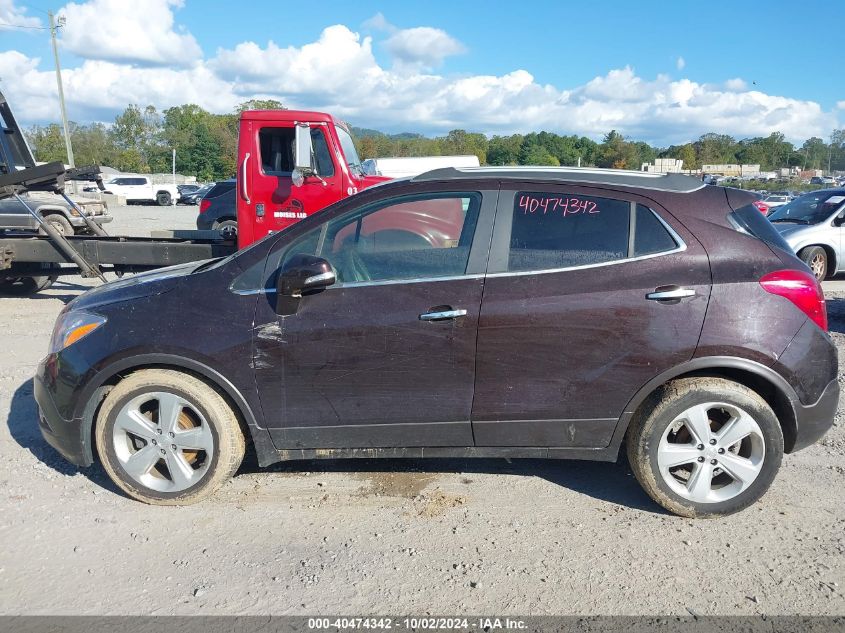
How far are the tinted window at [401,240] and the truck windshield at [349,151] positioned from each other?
4618 millimetres

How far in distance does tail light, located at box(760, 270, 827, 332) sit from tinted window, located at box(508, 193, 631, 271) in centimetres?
74

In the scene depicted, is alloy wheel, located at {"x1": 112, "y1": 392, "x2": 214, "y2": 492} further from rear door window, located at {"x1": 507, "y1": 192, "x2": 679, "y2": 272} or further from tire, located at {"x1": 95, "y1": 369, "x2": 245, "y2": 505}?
rear door window, located at {"x1": 507, "y1": 192, "x2": 679, "y2": 272}

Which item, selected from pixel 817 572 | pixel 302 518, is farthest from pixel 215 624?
pixel 817 572

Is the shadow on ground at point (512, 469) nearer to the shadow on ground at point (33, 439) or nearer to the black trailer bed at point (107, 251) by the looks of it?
the shadow on ground at point (33, 439)

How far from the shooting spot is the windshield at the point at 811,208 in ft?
39.4

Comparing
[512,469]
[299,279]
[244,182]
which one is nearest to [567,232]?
[299,279]

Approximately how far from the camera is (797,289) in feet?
11.5

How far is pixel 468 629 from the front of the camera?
287cm

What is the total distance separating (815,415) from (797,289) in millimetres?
686

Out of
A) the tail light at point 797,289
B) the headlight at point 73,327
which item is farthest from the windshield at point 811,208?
the headlight at point 73,327

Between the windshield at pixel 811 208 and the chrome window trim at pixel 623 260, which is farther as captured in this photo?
the windshield at pixel 811 208

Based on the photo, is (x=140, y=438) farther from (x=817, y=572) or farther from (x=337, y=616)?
(x=817, y=572)

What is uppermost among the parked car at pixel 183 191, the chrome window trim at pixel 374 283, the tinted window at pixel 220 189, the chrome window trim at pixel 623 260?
the chrome window trim at pixel 623 260

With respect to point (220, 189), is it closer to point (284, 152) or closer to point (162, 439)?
point (284, 152)
